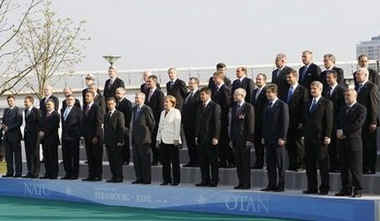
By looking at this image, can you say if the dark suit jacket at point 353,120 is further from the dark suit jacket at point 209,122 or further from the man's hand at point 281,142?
the dark suit jacket at point 209,122

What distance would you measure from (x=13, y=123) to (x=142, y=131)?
349cm

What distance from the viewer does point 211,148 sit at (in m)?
12.1

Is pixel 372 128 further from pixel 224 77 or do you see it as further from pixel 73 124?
pixel 73 124

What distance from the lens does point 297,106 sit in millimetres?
11453

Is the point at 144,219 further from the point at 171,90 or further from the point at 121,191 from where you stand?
the point at 171,90

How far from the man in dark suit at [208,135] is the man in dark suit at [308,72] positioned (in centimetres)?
137

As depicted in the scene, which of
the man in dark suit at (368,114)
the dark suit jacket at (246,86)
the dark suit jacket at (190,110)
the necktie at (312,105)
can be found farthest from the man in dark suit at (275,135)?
the dark suit jacket at (190,110)

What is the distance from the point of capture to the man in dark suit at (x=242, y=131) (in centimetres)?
1155

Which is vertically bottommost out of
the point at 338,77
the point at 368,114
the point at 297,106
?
the point at 368,114

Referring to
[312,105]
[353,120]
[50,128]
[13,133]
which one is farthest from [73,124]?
[353,120]

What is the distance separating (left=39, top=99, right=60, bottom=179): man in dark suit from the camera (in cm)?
1427

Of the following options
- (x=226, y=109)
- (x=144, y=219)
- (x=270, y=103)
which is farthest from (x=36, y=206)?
(x=270, y=103)

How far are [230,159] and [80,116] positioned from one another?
9.69 feet


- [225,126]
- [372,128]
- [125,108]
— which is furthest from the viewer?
[125,108]
